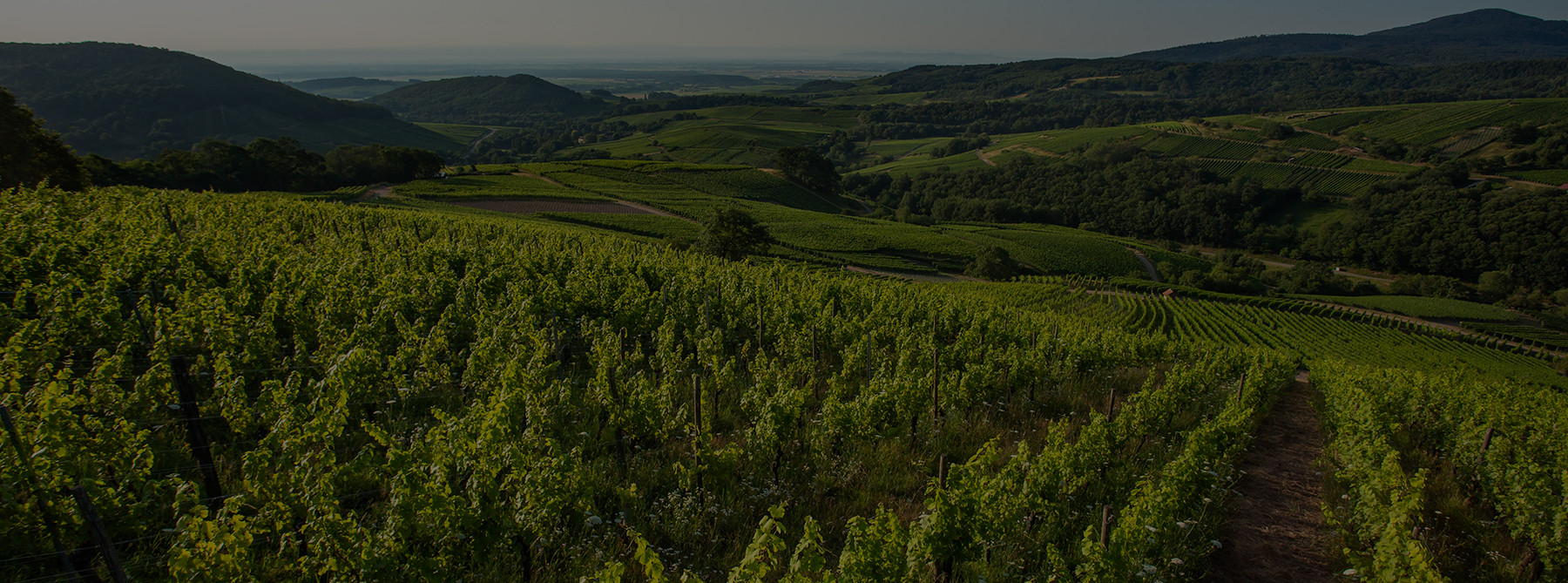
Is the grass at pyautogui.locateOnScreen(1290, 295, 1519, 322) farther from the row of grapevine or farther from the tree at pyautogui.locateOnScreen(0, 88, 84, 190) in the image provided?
the tree at pyautogui.locateOnScreen(0, 88, 84, 190)

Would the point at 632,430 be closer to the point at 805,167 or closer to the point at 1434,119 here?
the point at 805,167

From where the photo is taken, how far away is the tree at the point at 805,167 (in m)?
100

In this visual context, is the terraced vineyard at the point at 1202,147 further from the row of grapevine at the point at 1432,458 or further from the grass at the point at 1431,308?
the row of grapevine at the point at 1432,458

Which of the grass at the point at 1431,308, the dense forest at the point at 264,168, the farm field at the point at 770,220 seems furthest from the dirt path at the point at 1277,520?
the dense forest at the point at 264,168

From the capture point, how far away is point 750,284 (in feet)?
70.5

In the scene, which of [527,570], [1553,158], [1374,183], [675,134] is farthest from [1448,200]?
[675,134]

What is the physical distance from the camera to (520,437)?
26.6 ft

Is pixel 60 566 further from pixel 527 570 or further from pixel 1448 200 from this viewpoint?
pixel 1448 200

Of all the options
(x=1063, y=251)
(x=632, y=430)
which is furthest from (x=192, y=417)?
(x=1063, y=251)

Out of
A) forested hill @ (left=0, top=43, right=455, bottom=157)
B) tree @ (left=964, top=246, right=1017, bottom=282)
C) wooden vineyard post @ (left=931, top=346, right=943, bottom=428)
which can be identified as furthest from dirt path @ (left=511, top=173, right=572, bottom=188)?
forested hill @ (left=0, top=43, right=455, bottom=157)

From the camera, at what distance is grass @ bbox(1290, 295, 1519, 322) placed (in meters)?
62.6

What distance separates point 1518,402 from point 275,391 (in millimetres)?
31001

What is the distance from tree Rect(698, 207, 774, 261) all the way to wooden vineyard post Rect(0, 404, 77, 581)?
132 feet

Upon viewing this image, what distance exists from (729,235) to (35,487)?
139 feet
